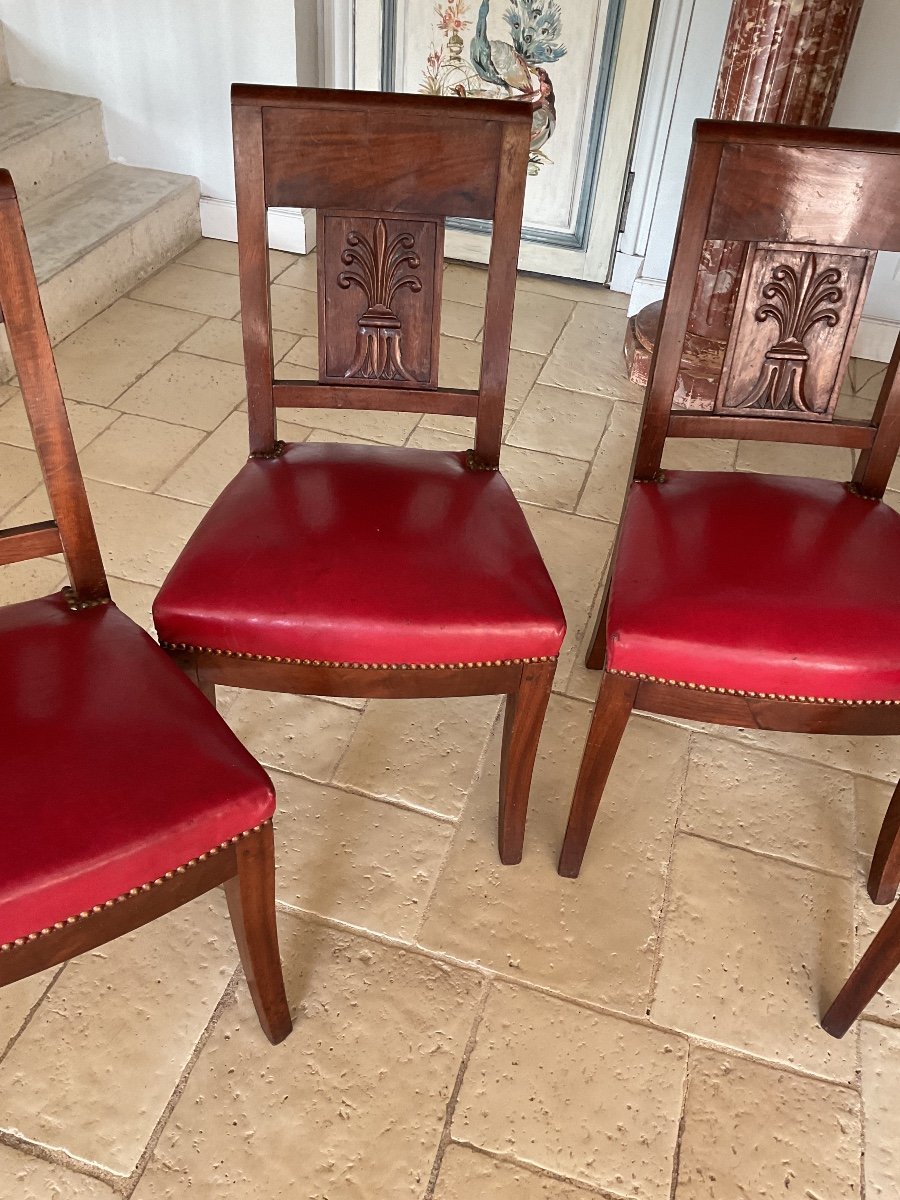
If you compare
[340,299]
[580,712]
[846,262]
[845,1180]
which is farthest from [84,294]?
[845,1180]

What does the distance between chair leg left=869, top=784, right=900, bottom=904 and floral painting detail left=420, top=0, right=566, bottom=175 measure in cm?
211

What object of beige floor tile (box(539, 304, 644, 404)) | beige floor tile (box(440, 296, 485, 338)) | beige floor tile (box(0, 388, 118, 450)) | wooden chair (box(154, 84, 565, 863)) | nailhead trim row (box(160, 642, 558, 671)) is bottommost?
beige floor tile (box(0, 388, 118, 450))

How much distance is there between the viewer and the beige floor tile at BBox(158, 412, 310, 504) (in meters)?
2.35

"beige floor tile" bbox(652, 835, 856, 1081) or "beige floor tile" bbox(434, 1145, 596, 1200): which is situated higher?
"beige floor tile" bbox(652, 835, 856, 1081)

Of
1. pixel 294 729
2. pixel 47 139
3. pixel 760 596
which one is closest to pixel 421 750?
pixel 294 729

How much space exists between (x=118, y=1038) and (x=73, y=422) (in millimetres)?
1611

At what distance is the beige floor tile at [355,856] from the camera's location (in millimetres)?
1562

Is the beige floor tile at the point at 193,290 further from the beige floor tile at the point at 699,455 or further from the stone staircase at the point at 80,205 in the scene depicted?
the beige floor tile at the point at 699,455

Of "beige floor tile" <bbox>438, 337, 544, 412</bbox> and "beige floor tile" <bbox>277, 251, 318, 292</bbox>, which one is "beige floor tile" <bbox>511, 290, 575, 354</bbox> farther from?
"beige floor tile" <bbox>277, 251, 318, 292</bbox>

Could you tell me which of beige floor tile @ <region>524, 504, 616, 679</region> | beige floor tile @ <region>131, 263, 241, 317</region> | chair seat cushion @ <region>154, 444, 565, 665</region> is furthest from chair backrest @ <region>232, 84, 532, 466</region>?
beige floor tile @ <region>131, 263, 241, 317</region>

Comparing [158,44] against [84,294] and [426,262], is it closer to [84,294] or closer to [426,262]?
[84,294]

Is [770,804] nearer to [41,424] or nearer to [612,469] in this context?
[612,469]

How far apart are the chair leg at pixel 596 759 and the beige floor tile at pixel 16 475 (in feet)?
4.72

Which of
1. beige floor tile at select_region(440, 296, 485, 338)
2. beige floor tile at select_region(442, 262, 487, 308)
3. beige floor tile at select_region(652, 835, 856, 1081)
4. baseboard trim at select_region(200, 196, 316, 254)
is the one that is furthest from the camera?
baseboard trim at select_region(200, 196, 316, 254)
